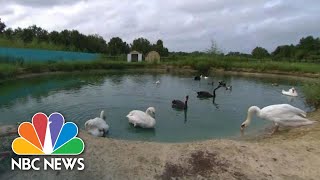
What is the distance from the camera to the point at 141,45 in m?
80.1

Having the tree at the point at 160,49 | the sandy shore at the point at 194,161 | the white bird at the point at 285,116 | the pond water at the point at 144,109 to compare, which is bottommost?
the pond water at the point at 144,109

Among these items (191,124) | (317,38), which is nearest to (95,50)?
(317,38)

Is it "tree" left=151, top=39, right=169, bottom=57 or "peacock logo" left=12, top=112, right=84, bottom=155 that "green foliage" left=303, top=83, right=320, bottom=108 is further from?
"tree" left=151, top=39, right=169, bottom=57

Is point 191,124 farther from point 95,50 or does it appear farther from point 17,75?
point 95,50

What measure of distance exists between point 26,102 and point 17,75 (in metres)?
13.3

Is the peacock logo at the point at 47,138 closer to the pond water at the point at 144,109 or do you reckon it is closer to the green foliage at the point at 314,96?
the pond water at the point at 144,109

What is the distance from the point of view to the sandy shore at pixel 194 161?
589 cm

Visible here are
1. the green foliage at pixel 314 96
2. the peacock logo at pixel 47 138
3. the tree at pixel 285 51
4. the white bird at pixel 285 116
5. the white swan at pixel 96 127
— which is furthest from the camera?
the tree at pixel 285 51

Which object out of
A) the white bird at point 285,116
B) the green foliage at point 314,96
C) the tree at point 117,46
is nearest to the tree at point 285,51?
the tree at point 117,46

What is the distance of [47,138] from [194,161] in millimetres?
2563

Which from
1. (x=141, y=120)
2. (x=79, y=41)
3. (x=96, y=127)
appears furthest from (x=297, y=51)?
(x=96, y=127)

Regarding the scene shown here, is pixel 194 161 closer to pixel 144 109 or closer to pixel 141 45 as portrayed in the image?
pixel 144 109

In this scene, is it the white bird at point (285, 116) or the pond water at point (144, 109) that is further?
the pond water at point (144, 109)

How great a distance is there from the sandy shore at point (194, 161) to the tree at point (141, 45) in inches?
2834
